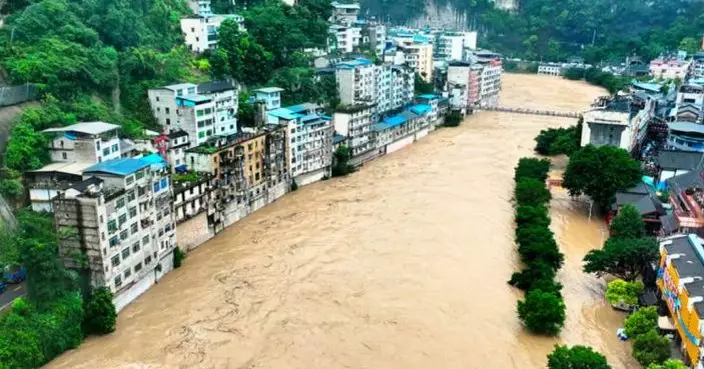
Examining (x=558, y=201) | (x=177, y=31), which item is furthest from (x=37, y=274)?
(x=177, y=31)

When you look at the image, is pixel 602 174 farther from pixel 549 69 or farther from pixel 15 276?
pixel 549 69

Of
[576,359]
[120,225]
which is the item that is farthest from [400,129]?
[576,359]

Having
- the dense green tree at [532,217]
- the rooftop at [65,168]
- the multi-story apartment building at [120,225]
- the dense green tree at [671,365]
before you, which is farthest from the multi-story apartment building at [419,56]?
the dense green tree at [671,365]

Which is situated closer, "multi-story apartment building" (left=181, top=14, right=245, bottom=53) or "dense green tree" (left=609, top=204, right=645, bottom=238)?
"dense green tree" (left=609, top=204, right=645, bottom=238)

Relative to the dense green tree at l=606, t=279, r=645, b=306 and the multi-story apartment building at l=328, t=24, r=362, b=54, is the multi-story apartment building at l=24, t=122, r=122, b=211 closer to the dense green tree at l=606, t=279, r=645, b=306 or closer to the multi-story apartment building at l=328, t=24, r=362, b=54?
the dense green tree at l=606, t=279, r=645, b=306

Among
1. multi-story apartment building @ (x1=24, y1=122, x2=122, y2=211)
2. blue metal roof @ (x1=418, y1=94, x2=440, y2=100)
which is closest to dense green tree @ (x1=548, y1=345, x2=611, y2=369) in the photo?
multi-story apartment building @ (x1=24, y1=122, x2=122, y2=211)

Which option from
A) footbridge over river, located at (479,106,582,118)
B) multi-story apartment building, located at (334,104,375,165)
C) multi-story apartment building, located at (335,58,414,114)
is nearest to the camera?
multi-story apartment building, located at (334,104,375,165)
